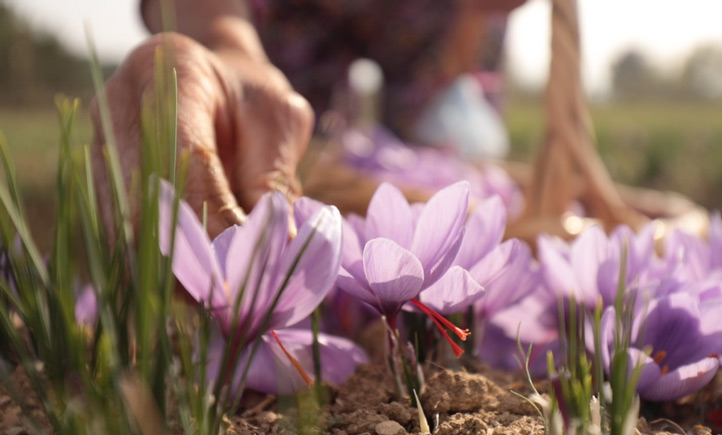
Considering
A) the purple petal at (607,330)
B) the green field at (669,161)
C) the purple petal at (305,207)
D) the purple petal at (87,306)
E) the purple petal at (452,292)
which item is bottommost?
the green field at (669,161)

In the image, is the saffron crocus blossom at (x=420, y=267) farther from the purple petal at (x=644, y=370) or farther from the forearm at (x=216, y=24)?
the forearm at (x=216, y=24)

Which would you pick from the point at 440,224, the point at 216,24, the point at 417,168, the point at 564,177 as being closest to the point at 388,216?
the point at 440,224

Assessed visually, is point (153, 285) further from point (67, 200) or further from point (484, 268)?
point (484, 268)

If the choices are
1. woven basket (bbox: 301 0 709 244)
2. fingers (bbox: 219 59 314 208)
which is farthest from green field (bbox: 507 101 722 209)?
fingers (bbox: 219 59 314 208)

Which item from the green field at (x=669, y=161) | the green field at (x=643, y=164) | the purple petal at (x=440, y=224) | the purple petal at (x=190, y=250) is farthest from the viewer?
the green field at (x=669, y=161)

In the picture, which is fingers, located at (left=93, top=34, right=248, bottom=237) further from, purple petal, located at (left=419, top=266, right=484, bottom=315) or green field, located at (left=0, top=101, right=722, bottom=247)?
green field, located at (left=0, top=101, right=722, bottom=247)

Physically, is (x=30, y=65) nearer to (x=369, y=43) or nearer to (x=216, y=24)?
(x=369, y=43)

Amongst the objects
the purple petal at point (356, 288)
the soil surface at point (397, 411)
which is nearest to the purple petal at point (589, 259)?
the soil surface at point (397, 411)
